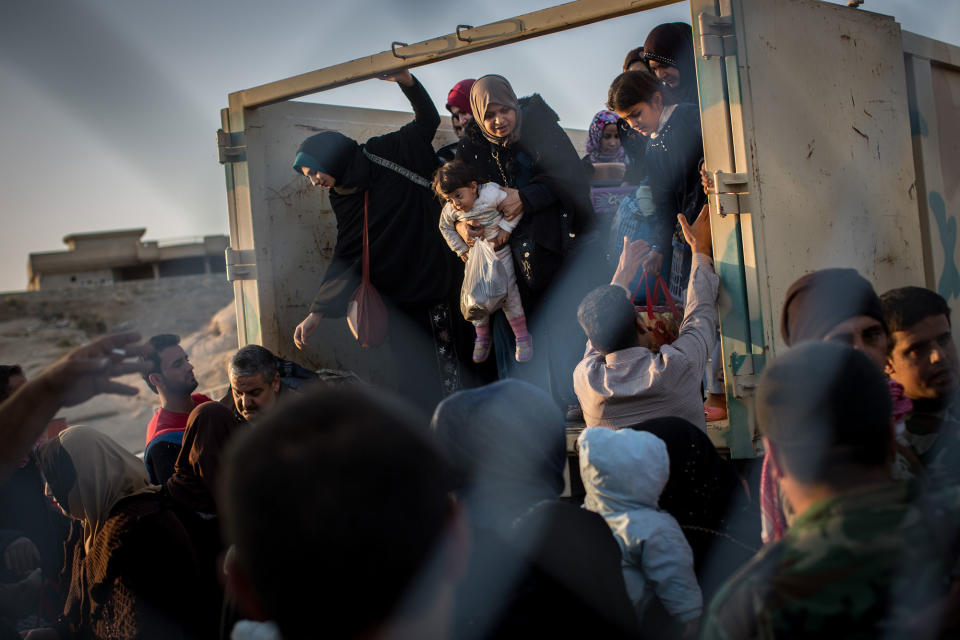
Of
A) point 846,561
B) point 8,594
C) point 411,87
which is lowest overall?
point 8,594

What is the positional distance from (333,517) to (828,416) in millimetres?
841

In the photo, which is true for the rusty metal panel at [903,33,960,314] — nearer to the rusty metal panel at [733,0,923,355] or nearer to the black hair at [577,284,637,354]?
the rusty metal panel at [733,0,923,355]

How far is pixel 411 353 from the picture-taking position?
4.55 meters

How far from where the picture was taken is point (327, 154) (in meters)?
4.21

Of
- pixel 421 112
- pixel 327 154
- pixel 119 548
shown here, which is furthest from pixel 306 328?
pixel 119 548

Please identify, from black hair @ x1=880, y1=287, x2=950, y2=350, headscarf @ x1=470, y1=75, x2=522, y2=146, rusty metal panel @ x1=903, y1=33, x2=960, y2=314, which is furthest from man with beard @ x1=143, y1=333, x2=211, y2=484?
rusty metal panel @ x1=903, y1=33, x2=960, y2=314

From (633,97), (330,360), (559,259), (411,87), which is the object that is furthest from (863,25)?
(330,360)

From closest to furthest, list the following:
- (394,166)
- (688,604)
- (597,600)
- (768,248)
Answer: (597,600) < (688,604) < (768,248) < (394,166)

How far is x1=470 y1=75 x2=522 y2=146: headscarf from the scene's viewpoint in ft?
12.6

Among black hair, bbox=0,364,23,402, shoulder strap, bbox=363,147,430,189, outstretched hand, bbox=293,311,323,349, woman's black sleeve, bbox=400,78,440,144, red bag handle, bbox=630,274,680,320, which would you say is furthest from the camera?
shoulder strap, bbox=363,147,430,189

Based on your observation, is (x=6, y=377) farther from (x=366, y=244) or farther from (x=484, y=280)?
(x=484, y=280)

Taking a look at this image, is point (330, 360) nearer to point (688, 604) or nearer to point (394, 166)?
point (394, 166)

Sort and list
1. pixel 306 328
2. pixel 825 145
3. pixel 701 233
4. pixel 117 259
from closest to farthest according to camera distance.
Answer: pixel 825 145 < pixel 701 233 < pixel 306 328 < pixel 117 259

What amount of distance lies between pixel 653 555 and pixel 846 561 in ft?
2.64
